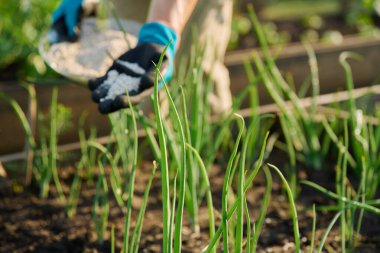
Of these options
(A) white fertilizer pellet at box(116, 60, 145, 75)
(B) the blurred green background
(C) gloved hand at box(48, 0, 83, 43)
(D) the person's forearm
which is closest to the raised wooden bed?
(B) the blurred green background

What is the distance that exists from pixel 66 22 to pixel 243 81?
53.6 inches

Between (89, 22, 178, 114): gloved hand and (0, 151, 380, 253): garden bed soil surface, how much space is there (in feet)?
1.44

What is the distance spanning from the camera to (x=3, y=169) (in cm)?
224

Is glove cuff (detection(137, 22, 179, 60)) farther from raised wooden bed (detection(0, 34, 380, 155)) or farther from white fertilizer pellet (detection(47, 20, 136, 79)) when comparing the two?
raised wooden bed (detection(0, 34, 380, 155))

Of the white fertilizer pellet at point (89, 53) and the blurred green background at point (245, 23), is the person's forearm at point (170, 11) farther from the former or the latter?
the blurred green background at point (245, 23)

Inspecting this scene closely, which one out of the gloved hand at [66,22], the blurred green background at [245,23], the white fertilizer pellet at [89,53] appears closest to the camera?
the white fertilizer pellet at [89,53]

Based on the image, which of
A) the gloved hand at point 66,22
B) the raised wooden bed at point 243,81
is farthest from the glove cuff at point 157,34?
the raised wooden bed at point 243,81

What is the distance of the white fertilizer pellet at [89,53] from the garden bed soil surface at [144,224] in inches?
16.1

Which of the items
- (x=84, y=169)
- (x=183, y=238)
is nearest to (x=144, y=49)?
(x=183, y=238)

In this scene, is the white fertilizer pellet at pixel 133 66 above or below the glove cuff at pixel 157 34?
below

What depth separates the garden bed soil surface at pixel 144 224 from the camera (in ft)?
6.22

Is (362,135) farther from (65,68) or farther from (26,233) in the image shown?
(26,233)

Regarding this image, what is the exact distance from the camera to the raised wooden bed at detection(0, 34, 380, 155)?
9.43 ft

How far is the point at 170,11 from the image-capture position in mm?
1893
